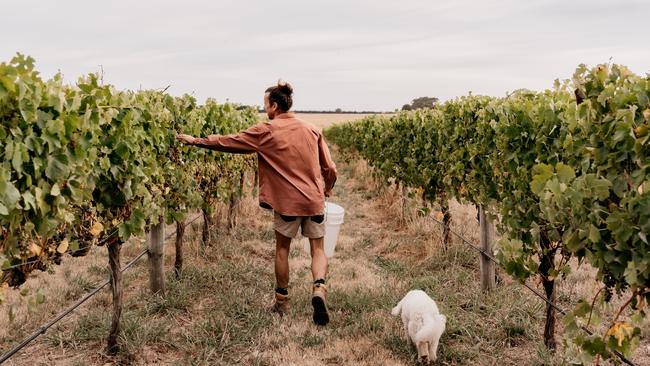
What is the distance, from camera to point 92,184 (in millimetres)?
3320

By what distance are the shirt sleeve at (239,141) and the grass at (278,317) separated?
Result: 4.98ft

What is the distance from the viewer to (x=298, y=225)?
496 centimetres

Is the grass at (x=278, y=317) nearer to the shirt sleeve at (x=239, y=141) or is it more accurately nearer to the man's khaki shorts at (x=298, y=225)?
the man's khaki shorts at (x=298, y=225)

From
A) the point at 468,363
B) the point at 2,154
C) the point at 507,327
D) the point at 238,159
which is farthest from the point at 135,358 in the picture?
the point at 238,159

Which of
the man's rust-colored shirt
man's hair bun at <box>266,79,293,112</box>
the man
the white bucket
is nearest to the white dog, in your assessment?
the man

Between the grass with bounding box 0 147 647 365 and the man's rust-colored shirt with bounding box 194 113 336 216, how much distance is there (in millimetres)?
1046

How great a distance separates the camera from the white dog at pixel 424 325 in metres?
3.66

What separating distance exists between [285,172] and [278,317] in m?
1.34

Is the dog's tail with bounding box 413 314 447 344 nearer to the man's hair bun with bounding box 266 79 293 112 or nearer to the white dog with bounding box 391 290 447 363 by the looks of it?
the white dog with bounding box 391 290 447 363

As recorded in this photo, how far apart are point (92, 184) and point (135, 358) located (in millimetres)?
1545

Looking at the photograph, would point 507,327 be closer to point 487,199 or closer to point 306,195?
point 487,199

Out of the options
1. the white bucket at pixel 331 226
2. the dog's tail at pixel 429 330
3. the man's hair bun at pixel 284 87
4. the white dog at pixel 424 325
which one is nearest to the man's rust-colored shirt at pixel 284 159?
Result: the man's hair bun at pixel 284 87

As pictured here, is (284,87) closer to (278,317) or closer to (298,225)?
(298,225)

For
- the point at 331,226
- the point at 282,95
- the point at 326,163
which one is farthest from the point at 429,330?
the point at 331,226
